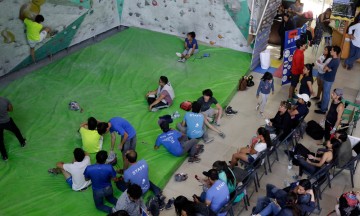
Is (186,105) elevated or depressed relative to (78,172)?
elevated

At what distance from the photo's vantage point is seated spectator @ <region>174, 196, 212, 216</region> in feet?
17.3

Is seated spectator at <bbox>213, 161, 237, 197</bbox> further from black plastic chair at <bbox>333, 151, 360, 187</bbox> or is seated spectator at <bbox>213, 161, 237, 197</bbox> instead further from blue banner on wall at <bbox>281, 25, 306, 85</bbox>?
blue banner on wall at <bbox>281, 25, 306, 85</bbox>

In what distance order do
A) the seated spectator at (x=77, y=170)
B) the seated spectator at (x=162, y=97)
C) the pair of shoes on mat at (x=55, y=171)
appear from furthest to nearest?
the seated spectator at (x=162, y=97), the pair of shoes on mat at (x=55, y=171), the seated spectator at (x=77, y=170)

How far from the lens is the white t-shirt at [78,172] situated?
20.5 ft

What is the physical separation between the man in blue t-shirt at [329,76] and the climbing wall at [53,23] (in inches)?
267

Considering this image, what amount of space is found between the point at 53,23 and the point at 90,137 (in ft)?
Result: 15.4

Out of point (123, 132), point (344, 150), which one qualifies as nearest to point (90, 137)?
point (123, 132)

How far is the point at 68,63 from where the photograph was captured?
10.7m

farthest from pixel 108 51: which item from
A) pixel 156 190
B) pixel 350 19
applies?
pixel 350 19

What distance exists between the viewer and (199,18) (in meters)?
11.6

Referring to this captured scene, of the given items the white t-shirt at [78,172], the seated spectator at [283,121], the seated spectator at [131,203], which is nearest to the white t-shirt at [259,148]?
the seated spectator at [283,121]

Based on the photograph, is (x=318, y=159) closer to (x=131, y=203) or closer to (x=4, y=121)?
(x=131, y=203)

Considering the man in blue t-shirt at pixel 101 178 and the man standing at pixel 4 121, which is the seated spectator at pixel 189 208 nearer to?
the man in blue t-shirt at pixel 101 178

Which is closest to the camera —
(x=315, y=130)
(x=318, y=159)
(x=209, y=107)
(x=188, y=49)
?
(x=318, y=159)
